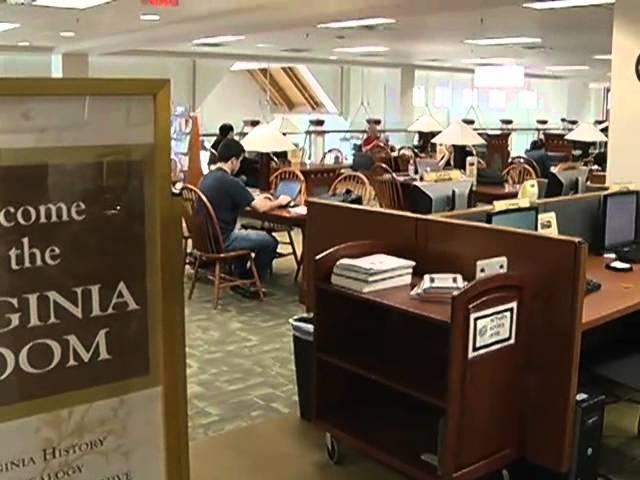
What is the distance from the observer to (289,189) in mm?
6441

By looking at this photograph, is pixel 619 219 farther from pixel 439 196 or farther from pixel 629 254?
pixel 439 196

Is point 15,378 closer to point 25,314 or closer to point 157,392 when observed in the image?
point 25,314

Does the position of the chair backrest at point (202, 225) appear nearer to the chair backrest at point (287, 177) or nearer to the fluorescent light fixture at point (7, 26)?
the chair backrest at point (287, 177)

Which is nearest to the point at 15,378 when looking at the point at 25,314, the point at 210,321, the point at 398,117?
the point at 25,314

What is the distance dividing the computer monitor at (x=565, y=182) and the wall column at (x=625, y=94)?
1.38 m

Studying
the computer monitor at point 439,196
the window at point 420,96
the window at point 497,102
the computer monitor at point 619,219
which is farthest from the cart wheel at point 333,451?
the window at point 497,102

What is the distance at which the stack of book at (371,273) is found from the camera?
2.79 meters

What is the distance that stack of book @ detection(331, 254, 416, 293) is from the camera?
9.14ft

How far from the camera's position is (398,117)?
17.0 metres

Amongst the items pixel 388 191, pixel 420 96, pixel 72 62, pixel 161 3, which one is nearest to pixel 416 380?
pixel 388 191

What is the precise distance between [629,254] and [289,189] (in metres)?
3.19

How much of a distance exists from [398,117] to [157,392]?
1631cm

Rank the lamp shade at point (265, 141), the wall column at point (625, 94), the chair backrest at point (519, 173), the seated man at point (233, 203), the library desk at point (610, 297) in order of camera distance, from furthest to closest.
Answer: the chair backrest at point (519, 173) → the lamp shade at point (265, 141) → the seated man at point (233, 203) → the wall column at point (625, 94) → the library desk at point (610, 297)

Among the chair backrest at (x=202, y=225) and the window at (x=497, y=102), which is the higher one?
the window at (x=497, y=102)
